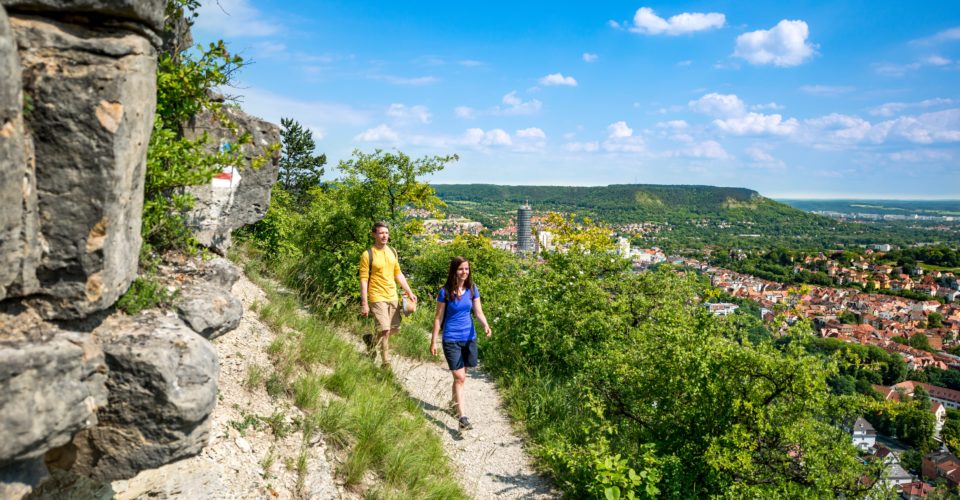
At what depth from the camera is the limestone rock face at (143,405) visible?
8.39 feet

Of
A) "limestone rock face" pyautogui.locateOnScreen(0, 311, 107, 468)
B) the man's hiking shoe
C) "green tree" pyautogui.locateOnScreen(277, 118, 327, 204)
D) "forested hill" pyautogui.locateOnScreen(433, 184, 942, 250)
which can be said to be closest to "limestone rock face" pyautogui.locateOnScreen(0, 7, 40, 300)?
"limestone rock face" pyautogui.locateOnScreen(0, 311, 107, 468)

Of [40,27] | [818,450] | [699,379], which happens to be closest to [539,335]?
[699,379]

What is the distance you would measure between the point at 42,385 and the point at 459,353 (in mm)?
4382

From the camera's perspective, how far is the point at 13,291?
2264 mm

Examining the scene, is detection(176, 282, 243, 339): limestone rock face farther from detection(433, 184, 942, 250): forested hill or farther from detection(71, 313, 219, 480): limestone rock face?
detection(433, 184, 942, 250): forested hill

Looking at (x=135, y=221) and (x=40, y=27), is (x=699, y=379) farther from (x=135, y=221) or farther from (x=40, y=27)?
(x=40, y=27)

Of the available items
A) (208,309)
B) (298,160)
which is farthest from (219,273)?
(298,160)

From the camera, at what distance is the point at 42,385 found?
2.15 metres

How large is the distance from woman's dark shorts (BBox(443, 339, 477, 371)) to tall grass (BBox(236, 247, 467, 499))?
68 centimetres

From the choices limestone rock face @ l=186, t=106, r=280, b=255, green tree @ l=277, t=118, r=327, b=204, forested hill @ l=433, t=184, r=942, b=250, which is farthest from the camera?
forested hill @ l=433, t=184, r=942, b=250

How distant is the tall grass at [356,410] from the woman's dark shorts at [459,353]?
675 millimetres

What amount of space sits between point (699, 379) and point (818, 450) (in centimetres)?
109

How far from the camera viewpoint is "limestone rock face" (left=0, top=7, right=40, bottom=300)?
6.88ft

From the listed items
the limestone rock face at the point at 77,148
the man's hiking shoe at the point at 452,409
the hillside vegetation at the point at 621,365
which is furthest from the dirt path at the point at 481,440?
the limestone rock face at the point at 77,148
